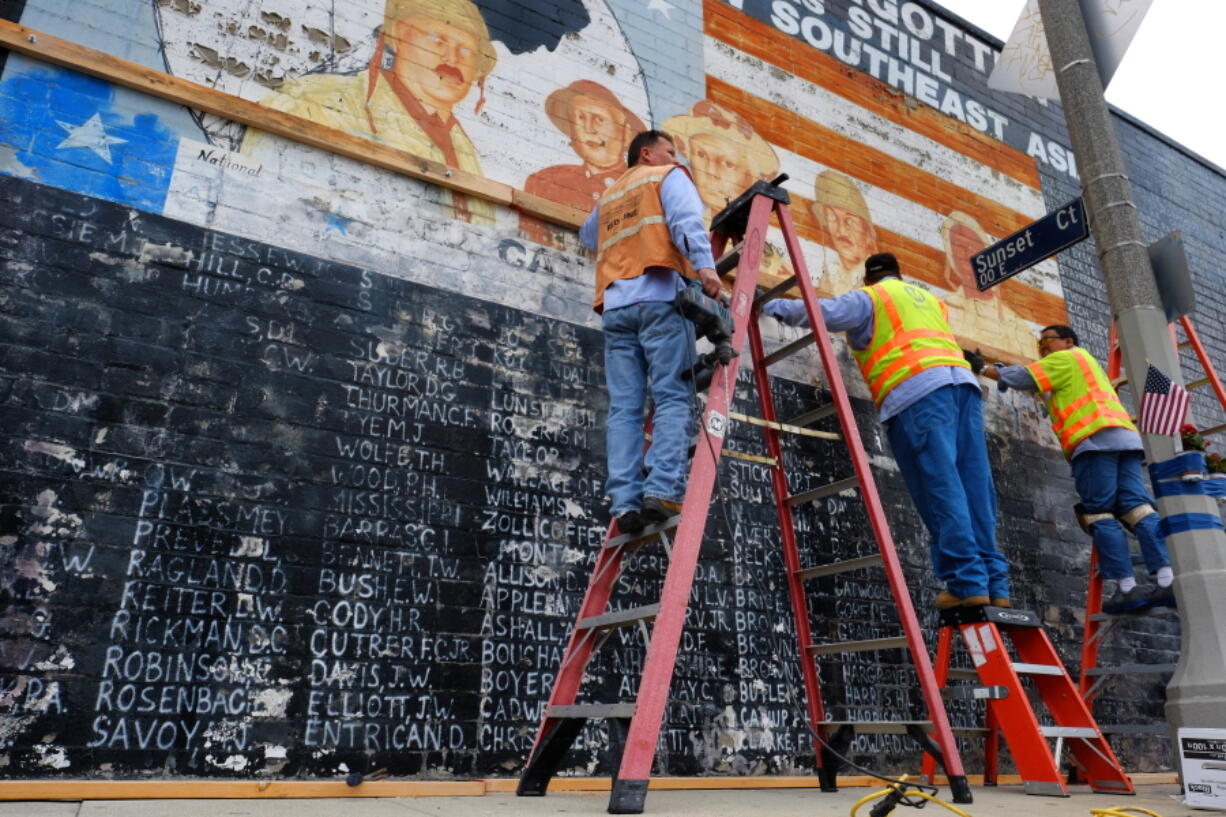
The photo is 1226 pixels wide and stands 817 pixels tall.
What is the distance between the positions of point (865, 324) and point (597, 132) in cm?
193

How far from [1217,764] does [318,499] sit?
338 cm

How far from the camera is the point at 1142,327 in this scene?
3.64 m

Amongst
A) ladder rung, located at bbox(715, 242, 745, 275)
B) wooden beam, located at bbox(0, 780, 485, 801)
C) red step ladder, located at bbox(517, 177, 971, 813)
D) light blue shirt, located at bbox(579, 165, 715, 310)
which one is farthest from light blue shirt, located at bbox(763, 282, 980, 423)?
wooden beam, located at bbox(0, 780, 485, 801)

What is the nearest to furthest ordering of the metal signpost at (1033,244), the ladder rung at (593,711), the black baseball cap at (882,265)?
the ladder rung at (593,711) → the metal signpost at (1033,244) → the black baseball cap at (882,265)

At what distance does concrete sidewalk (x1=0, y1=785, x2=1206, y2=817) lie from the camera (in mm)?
2375

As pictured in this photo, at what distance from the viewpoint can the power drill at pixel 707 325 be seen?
10.1ft

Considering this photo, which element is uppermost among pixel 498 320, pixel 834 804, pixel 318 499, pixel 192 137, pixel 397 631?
pixel 192 137

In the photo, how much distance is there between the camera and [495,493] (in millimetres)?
3971

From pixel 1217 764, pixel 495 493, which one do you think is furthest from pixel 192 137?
pixel 1217 764

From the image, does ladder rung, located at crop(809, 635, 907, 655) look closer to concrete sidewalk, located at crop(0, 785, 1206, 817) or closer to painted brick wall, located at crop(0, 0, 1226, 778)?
concrete sidewalk, located at crop(0, 785, 1206, 817)

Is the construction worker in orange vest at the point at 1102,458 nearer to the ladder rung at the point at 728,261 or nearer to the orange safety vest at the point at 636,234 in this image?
the ladder rung at the point at 728,261

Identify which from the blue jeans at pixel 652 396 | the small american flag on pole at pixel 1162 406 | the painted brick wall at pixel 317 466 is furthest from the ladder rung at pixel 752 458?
the small american flag on pole at pixel 1162 406

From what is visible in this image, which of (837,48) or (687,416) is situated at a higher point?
(837,48)

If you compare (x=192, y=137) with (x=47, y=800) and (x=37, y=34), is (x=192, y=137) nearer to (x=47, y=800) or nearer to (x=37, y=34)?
Answer: (x=37, y=34)
